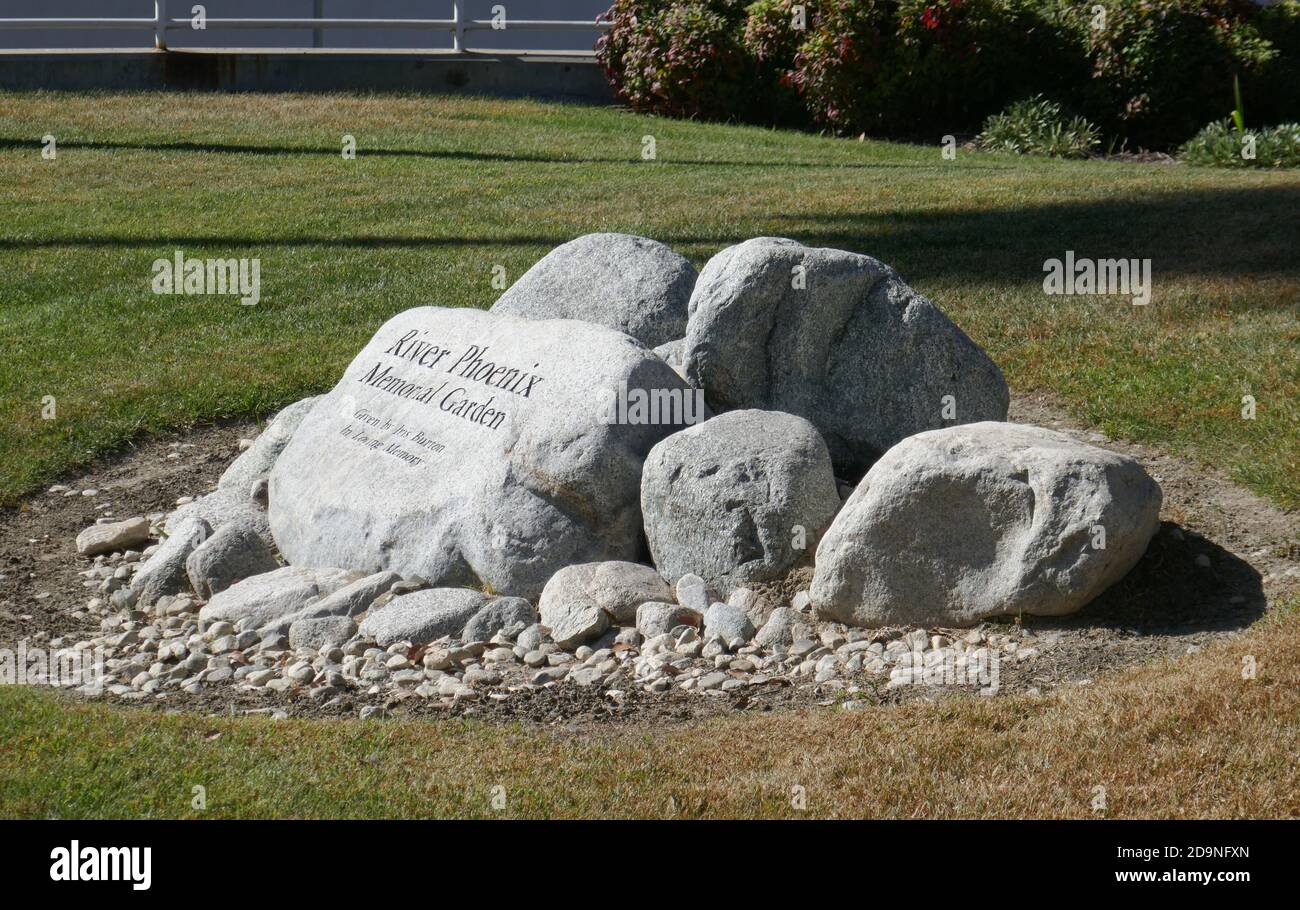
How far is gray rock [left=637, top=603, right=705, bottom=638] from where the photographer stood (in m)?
5.51

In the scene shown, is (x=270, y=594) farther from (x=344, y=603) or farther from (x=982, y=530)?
(x=982, y=530)

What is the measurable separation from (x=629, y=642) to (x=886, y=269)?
7.27ft

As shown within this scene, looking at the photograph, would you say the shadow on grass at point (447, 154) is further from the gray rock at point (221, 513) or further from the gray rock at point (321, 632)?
the gray rock at point (321, 632)

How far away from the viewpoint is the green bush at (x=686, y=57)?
630 inches

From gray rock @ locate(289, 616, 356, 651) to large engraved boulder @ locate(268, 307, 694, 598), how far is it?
0.50 metres

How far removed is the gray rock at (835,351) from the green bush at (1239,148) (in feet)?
25.8

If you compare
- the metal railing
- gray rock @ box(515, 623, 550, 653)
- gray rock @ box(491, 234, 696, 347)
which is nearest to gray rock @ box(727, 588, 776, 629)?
gray rock @ box(515, 623, 550, 653)

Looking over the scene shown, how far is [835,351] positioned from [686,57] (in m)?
10.5

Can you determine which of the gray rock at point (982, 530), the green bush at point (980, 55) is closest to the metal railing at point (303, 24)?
the green bush at point (980, 55)

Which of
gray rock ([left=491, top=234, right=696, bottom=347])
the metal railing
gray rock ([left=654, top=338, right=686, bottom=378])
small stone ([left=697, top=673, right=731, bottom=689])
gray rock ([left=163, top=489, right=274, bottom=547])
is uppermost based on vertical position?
the metal railing

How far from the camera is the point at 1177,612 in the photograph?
5316mm

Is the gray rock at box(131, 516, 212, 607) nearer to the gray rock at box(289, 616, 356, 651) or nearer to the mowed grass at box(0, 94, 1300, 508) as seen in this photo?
the gray rock at box(289, 616, 356, 651)

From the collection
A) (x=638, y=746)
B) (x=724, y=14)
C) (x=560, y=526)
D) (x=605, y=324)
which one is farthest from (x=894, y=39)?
(x=638, y=746)

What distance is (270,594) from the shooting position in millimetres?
6000
